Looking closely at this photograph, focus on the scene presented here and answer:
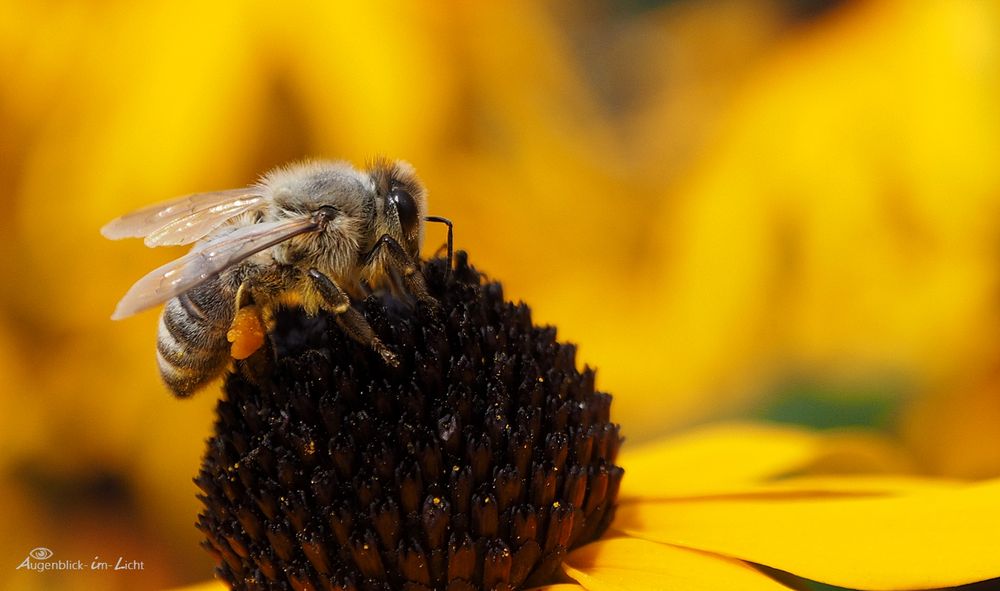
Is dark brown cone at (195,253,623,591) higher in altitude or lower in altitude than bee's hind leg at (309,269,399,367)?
lower

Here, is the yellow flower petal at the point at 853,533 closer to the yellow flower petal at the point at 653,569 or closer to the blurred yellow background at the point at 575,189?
the yellow flower petal at the point at 653,569

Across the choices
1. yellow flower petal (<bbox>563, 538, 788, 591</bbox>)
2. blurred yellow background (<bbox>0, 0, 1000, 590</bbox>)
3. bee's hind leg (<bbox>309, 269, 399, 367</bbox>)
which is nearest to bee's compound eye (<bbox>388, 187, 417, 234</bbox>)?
bee's hind leg (<bbox>309, 269, 399, 367</bbox>)

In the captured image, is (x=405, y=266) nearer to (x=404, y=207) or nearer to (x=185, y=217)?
(x=404, y=207)

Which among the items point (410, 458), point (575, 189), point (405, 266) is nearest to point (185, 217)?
point (405, 266)

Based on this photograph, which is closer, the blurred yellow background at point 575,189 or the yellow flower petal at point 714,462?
the yellow flower petal at point 714,462

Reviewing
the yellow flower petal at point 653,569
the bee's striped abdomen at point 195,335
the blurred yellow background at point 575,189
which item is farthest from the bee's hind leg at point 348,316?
the blurred yellow background at point 575,189

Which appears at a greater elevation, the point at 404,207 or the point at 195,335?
the point at 404,207

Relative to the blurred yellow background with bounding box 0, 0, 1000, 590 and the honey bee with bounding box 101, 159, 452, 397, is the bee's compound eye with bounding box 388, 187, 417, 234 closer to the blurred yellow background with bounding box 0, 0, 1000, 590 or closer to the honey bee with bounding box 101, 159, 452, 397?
the honey bee with bounding box 101, 159, 452, 397
